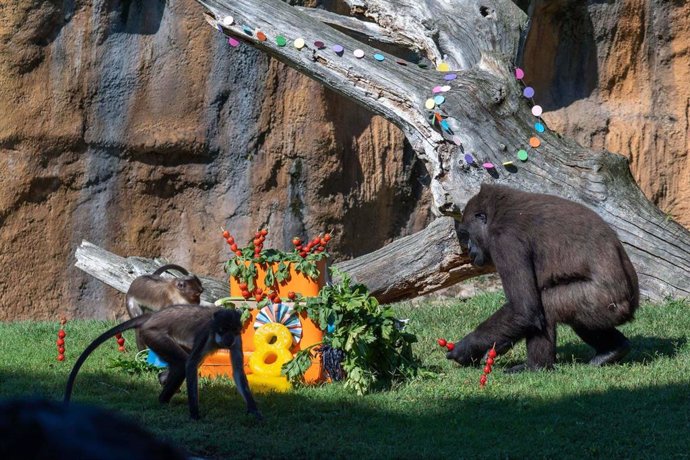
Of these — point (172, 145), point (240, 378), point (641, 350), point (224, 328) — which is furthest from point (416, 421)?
point (172, 145)

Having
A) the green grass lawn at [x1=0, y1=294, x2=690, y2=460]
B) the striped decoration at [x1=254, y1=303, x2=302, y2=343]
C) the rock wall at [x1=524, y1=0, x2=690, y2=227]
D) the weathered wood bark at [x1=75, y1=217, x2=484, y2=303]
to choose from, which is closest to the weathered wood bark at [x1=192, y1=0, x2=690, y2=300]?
the weathered wood bark at [x1=75, y1=217, x2=484, y2=303]

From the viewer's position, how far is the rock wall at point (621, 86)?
15.6m

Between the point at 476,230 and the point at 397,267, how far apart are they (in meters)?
2.20

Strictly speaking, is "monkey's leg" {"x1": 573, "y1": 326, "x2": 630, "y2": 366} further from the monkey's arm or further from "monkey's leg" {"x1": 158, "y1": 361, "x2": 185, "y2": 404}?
"monkey's leg" {"x1": 158, "y1": 361, "x2": 185, "y2": 404}

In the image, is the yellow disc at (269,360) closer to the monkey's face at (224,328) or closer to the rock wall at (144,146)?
the monkey's face at (224,328)

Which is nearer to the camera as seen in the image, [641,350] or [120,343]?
[641,350]

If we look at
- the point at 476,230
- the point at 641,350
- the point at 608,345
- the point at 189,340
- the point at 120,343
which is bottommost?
the point at 120,343

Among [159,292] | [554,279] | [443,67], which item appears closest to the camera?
[554,279]

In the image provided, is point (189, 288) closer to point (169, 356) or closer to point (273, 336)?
point (273, 336)

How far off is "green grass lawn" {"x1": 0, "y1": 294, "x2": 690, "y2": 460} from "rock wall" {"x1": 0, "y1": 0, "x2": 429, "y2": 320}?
3.93 meters

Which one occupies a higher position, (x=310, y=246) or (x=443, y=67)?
(x=443, y=67)

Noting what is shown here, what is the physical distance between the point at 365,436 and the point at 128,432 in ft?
12.3

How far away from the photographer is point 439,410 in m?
7.39

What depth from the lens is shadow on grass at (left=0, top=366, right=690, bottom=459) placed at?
6.31 metres
